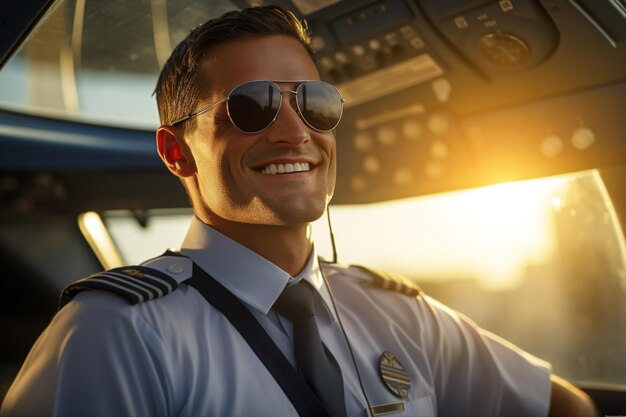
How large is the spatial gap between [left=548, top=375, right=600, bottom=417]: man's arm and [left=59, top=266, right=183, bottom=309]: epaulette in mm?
1015

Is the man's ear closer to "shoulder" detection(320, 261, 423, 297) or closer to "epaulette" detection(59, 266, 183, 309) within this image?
"epaulette" detection(59, 266, 183, 309)

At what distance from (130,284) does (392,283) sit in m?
0.71

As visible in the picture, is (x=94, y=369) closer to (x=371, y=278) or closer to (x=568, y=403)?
(x=371, y=278)

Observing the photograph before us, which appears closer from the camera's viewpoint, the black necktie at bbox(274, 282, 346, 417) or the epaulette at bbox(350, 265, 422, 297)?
the black necktie at bbox(274, 282, 346, 417)

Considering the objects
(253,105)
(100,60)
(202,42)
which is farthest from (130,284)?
(100,60)

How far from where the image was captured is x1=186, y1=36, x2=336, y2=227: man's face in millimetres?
1370

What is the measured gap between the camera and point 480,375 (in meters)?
1.69

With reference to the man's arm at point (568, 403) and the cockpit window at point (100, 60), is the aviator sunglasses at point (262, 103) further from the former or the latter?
the man's arm at point (568, 403)

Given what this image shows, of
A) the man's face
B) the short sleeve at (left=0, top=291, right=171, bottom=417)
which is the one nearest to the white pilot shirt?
the short sleeve at (left=0, top=291, right=171, bottom=417)

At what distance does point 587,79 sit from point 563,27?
25cm

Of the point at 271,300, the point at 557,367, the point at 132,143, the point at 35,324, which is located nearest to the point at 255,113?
the point at 271,300

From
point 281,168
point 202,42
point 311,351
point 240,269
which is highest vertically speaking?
point 202,42

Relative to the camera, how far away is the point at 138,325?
122 cm

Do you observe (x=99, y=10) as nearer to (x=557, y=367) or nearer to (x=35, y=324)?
(x=35, y=324)
